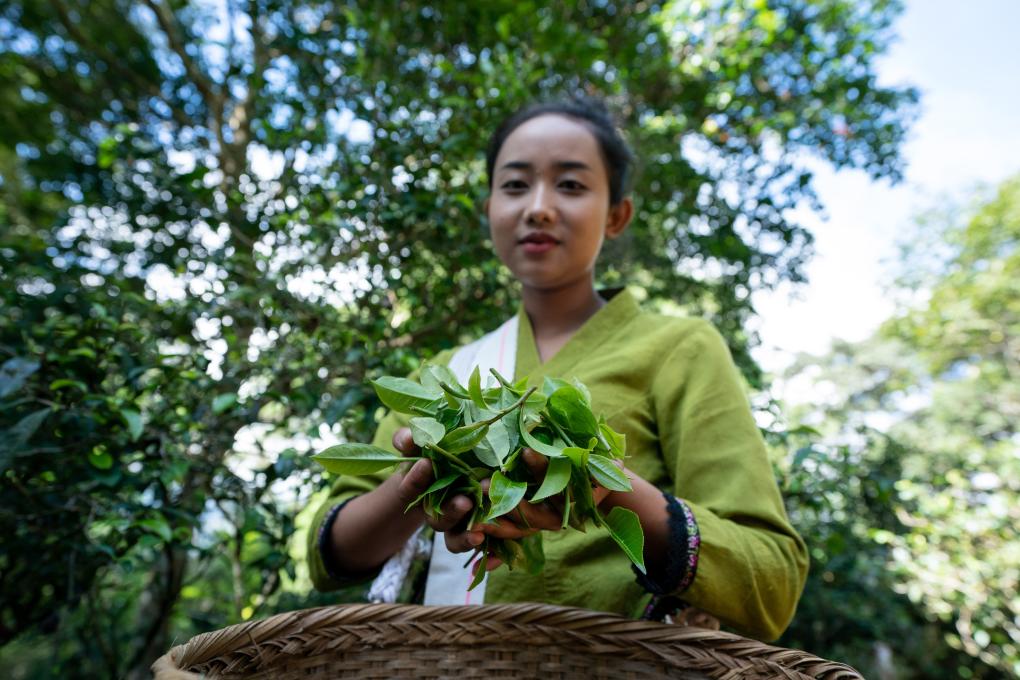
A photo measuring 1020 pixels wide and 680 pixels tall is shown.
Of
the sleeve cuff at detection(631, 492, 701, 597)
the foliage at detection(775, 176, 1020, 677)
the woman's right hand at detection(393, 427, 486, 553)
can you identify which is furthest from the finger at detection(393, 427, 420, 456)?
the foliage at detection(775, 176, 1020, 677)

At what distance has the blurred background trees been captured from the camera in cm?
127

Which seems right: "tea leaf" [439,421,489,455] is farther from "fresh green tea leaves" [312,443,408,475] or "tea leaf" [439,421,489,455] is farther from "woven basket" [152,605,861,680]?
"woven basket" [152,605,861,680]

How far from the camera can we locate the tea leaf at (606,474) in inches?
25.7

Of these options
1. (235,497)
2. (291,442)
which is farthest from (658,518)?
(291,442)

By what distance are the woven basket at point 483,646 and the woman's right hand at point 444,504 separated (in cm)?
17

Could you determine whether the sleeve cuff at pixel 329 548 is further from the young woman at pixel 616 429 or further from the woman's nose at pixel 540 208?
the woman's nose at pixel 540 208

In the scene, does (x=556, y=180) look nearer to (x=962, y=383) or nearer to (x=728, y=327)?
(x=728, y=327)

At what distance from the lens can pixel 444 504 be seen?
2.34ft

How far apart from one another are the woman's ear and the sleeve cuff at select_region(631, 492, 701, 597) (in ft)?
2.41

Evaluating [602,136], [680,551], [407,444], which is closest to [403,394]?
[407,444]

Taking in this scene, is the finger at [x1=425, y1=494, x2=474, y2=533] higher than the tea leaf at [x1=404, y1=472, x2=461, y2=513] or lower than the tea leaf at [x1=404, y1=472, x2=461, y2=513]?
lower

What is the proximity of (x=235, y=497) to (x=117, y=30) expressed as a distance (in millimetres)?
3835

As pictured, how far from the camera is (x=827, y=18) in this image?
9.72 feet

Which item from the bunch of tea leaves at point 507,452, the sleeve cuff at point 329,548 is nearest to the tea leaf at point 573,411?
the bunch of tea leaves at point 507,452
